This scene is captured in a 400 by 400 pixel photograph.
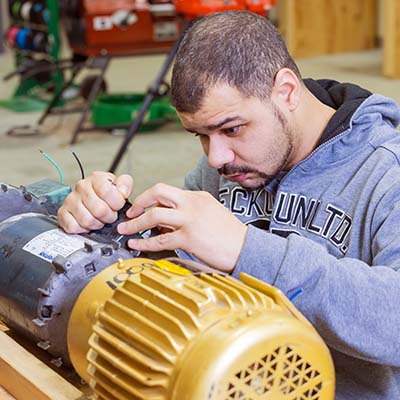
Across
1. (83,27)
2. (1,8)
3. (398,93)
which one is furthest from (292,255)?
(1,8)

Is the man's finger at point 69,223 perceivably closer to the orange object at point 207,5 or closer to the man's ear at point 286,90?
the man's ear at point 286,90

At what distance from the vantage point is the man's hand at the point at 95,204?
105 centimetres

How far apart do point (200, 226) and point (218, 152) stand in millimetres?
233

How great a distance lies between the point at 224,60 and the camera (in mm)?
1071

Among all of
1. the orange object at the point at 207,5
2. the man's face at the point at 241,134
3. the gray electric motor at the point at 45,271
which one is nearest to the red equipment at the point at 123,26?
the orange object at the point at 207,5

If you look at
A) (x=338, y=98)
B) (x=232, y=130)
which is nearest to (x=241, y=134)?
(x=232, y=130)

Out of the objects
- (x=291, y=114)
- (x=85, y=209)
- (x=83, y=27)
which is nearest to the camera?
(x=85, y=209)

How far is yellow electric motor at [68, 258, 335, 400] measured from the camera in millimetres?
695

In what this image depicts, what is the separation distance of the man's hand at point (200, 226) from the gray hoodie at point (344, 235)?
18 millimetres

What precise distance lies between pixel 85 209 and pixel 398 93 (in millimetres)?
4008

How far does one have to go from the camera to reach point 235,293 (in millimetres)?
753

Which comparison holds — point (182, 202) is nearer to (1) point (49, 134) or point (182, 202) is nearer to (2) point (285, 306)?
(2) point (285, 306)

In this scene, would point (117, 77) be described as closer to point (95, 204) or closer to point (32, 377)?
point (95, 204)

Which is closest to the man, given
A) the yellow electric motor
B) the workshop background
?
the yellow electric motor
